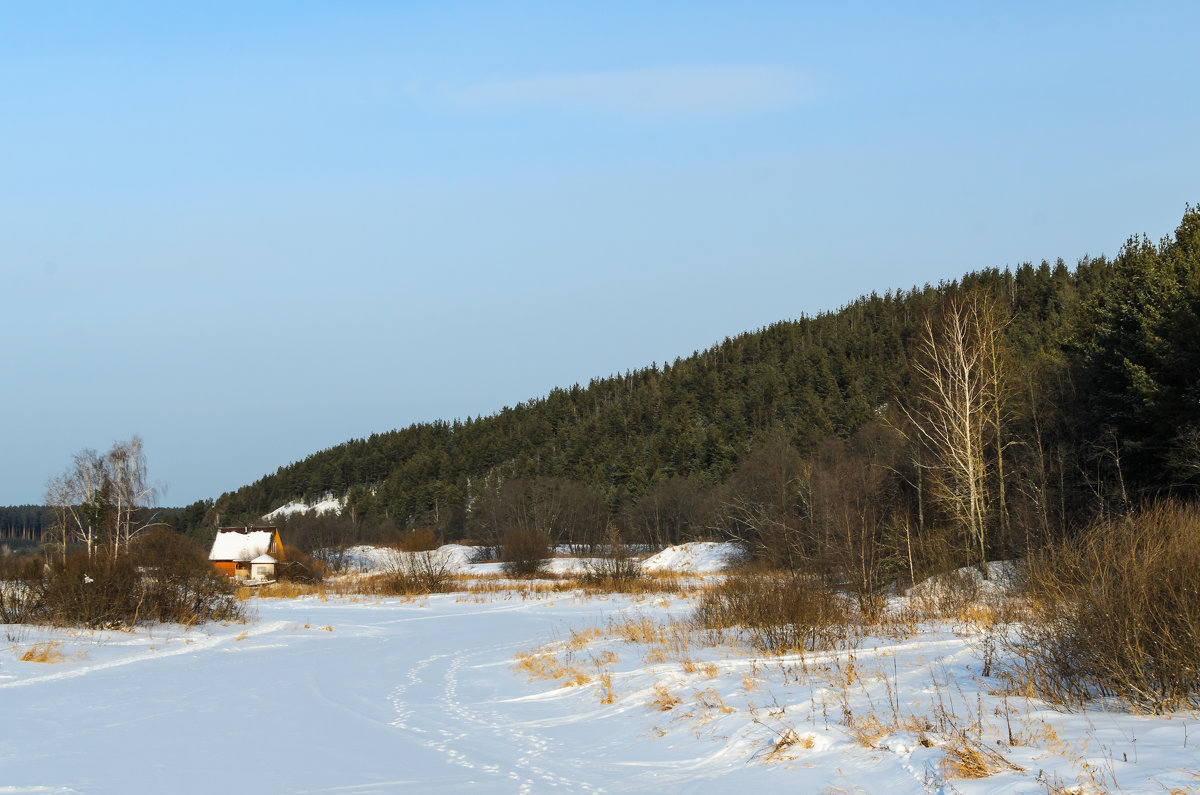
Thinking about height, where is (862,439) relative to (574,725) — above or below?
above

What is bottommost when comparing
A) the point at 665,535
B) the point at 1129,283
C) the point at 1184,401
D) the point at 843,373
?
the point at 665,535

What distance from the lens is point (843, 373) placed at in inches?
4368

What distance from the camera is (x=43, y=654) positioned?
1598 centimetres

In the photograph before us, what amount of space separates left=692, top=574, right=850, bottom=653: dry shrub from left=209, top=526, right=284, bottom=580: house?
5403cm

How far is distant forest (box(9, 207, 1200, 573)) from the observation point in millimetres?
28891

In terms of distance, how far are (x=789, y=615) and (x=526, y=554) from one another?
4330 cm

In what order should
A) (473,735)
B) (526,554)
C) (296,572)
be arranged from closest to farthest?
(473,735), (526,554), (296,572)

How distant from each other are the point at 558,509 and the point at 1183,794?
91.4 metres

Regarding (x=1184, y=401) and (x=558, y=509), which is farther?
(x=558, y=509)

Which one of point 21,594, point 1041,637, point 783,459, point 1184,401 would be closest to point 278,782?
point 1041,637

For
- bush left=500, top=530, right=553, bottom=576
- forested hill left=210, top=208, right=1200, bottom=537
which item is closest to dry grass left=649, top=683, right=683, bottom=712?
forested hill left=210, top=208, right=1200, bottom=537

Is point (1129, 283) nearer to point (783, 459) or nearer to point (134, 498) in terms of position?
point (783, 459)

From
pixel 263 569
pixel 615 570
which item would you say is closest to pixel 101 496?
pixel 263 569

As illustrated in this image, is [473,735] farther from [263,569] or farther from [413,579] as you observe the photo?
[263,569]
